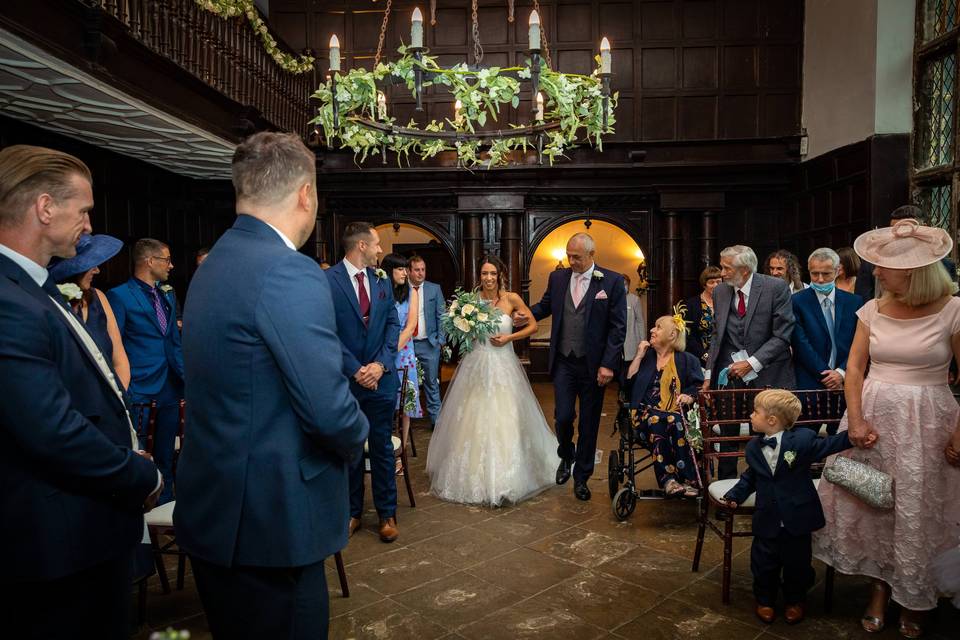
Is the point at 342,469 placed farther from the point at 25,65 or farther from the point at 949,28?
the point at 949,28

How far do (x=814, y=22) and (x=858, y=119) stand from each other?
2239 millimetres

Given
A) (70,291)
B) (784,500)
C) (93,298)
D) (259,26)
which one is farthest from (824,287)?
(259,26)

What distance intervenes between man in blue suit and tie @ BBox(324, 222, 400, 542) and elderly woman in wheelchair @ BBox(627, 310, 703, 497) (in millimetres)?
1805

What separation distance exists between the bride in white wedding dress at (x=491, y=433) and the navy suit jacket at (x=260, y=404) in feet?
11.1

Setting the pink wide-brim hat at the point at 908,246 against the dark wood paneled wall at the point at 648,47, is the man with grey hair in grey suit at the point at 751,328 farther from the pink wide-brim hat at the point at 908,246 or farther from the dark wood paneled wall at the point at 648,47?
the dark wood paneled wall at the point at 648,47

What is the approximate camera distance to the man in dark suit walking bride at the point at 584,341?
501 centimetres

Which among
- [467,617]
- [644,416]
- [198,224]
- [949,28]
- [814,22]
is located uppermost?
[814,22]

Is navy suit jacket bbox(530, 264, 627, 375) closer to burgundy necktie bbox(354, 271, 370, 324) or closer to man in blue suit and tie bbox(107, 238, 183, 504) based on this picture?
burgundy necktie bbox(354, 271, 370, 324)

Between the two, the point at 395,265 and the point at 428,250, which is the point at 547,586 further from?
the point at 428,250

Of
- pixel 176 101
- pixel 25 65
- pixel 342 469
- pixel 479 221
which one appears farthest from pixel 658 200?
pixel 342 469

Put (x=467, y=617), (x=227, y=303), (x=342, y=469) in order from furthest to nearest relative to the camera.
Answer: (x=467, y=617), (x=342, y=469), (x=227, y=303)

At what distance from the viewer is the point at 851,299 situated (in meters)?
4.69

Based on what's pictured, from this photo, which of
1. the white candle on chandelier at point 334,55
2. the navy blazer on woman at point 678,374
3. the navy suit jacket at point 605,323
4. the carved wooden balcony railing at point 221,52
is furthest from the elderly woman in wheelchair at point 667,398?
the carved wooden balcony railing at point 221,52

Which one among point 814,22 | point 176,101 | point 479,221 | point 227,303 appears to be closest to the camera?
point 227,303
